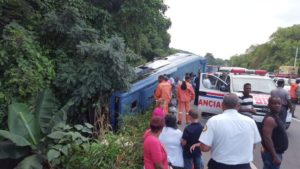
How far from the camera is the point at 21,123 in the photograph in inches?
289

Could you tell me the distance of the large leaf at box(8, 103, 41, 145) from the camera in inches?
286

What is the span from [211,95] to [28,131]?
793 cm

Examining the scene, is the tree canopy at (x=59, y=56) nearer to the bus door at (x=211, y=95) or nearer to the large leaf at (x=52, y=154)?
the large leaf at (x=52, y=154)

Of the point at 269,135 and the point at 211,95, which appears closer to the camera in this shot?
the point at 269,135

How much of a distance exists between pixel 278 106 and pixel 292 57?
259ft

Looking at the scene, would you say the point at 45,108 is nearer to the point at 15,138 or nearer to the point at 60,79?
the point at 15,138

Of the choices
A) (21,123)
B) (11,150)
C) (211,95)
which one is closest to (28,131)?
(21,123)

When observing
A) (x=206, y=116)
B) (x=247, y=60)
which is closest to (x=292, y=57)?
(x=247, y=60)

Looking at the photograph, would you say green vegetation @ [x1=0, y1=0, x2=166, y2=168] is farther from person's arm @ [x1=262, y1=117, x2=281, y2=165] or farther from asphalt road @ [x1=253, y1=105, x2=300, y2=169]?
asphalt road @ [x1=253, y1=105, x2=300, y2=169]

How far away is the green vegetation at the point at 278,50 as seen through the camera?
80750 mm

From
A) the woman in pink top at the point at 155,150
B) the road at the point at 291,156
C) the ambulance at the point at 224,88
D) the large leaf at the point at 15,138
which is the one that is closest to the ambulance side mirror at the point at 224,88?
the ambulance at the point at 224,88

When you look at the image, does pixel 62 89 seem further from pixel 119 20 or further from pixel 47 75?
pixel 119 20

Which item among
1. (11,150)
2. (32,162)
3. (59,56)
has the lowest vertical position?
(32,162)

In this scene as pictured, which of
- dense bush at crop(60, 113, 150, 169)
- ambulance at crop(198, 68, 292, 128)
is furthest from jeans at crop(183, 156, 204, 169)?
ambulance at crop(198, 68, 292, 128)
